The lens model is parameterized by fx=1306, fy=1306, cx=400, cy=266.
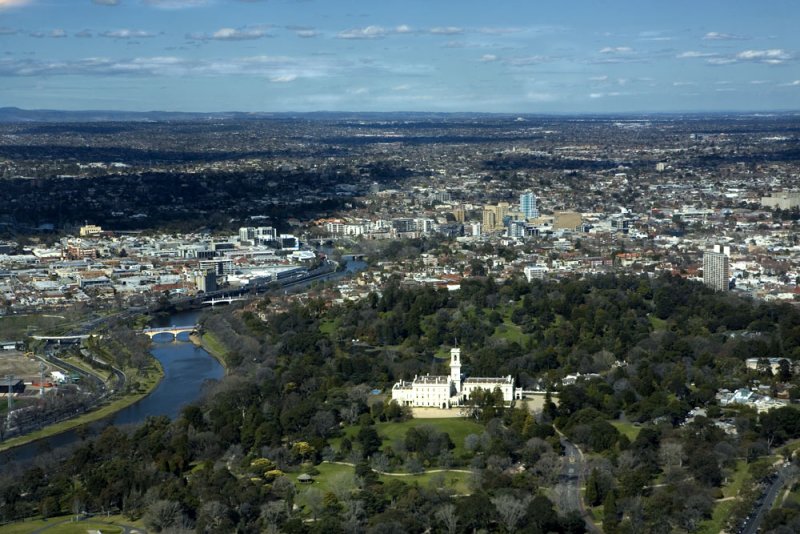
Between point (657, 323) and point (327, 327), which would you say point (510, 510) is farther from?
point (327, 327)

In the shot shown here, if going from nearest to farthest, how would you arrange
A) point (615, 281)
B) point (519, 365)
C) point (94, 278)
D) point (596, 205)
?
point (519, 365)
point (615, 281)
point (94, 278)
point (596, 205)

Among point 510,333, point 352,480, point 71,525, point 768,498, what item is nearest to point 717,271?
point 510,333

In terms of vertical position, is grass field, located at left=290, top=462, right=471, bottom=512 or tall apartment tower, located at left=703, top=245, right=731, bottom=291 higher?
tall apartment tower, located at left=703, top=245, right=731, bottom=291

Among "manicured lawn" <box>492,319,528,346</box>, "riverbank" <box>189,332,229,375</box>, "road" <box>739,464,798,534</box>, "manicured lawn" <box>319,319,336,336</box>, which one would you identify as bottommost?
"riverbank" <box>189,332,229,375</box>

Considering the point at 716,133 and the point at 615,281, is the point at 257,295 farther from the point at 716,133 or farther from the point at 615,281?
the point at 716,133

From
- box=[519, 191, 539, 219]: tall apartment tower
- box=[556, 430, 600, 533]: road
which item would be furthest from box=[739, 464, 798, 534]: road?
box=[519, 191, 539, 219]: tall apartment tower

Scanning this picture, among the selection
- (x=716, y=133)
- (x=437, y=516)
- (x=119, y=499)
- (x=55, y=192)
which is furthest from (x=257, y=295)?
(x=716, y=133)

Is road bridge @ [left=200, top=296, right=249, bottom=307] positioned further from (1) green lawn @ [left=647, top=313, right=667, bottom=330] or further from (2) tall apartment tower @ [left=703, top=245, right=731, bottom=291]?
(2) tall apartment tower @ [left=703, top=245, right=731, bottom=291]
